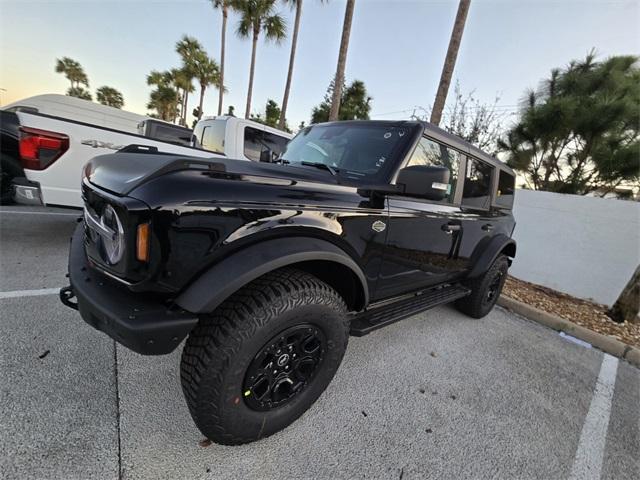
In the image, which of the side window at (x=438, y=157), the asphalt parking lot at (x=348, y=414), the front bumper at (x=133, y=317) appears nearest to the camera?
the front bumper at (x=133, y=317)

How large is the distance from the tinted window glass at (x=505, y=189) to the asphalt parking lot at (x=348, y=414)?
1695 mm

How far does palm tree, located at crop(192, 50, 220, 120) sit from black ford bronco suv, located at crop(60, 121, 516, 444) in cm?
3431

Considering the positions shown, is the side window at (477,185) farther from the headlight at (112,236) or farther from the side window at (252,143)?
the side window at (252,143)

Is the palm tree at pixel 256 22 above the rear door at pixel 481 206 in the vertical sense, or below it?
above

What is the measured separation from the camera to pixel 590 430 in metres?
2.09

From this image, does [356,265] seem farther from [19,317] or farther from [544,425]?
[19,317]

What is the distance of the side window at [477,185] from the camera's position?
285 cm

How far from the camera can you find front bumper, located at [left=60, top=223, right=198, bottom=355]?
3.81 ft

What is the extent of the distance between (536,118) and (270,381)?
897 cm

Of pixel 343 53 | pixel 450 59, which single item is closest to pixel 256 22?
pixel 343 53

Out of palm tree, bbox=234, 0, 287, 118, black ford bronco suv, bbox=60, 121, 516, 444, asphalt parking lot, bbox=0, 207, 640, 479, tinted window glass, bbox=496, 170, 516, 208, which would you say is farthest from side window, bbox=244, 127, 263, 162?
palm tree, bbox=234, 0, 287, 118

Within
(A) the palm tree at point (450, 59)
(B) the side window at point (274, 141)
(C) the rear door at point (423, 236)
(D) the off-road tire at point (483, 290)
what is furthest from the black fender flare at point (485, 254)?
(A) the palm tree at point (450, 59)

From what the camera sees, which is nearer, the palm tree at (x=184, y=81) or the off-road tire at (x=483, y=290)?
the off-road tire at (x=483, y=290)

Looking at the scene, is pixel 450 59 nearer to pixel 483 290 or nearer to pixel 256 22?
pixel 483 290
